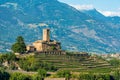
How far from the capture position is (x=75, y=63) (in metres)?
97.8

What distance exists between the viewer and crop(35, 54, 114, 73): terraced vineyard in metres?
94.2

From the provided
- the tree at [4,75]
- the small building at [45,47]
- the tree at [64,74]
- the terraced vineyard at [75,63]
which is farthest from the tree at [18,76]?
the small building at [45,47]

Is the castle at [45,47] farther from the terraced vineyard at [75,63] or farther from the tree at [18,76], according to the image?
the tree at [18,76]

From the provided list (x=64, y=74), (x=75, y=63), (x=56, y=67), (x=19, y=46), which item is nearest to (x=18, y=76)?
(x=64, y=74)

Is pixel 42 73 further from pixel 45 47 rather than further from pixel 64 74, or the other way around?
pixel 45 47

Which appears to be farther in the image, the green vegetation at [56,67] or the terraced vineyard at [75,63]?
the terraced vineyard at [75,63]

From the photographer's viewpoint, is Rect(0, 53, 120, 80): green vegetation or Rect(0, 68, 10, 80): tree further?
Rect(0, 53, 120, 80): green vegetation

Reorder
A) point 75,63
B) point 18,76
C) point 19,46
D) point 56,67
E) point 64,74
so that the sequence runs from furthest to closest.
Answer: point 19,46
point 75,63
point 56,67
point 64,74
point 18,76

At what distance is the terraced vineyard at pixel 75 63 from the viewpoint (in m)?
94.2

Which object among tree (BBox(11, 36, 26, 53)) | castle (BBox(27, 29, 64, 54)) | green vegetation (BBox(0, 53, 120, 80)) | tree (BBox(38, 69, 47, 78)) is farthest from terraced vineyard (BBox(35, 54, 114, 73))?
tree (BBox(38, 69, 47, 78))

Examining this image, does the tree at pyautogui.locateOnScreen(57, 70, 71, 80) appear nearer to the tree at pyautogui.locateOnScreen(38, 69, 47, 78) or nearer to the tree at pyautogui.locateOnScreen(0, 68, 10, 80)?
the tree at pyautogui.locateOnScreen(38, 69, 47, 78)

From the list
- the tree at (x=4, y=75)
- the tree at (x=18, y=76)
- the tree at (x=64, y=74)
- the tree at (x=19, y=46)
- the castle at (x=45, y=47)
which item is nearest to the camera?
the tree at (x=18, y=76)

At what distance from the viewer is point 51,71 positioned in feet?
294

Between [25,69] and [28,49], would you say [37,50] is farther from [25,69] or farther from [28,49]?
[25,69]
